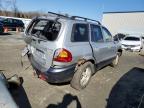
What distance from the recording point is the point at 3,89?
331cm

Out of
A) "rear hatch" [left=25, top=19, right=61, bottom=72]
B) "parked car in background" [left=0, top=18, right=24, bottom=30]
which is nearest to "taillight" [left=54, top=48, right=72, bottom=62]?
"rear hatch" [left=25, top=19, right=61, bottom=72]

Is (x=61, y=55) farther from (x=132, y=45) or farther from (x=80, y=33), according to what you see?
(x=132, y=45)

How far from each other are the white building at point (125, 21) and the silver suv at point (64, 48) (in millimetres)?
23429

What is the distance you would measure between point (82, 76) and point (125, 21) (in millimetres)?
26226

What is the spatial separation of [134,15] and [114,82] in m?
24.3

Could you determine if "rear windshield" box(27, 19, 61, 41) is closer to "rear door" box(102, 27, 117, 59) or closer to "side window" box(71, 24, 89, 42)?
"side window" box(71, 24, 89, 42)

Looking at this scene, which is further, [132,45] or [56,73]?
[132,45]

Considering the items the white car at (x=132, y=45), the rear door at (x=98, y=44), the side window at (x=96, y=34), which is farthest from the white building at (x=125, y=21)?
the side window at (x=96, y=34)

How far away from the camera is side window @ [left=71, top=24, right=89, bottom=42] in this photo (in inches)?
212

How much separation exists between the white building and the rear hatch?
24.2 metres

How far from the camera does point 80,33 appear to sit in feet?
18.6

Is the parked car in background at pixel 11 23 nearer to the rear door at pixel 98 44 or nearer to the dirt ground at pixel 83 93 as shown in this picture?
the dirt ground at pixel 83 93

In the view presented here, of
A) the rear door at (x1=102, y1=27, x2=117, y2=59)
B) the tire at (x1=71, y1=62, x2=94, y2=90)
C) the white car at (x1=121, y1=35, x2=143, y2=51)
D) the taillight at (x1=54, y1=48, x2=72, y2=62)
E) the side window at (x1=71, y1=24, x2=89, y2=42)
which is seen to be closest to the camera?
the taillight at (x1=54, y1=48, x2=72, y2=62)

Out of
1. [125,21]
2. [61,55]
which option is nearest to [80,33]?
[61,55]
